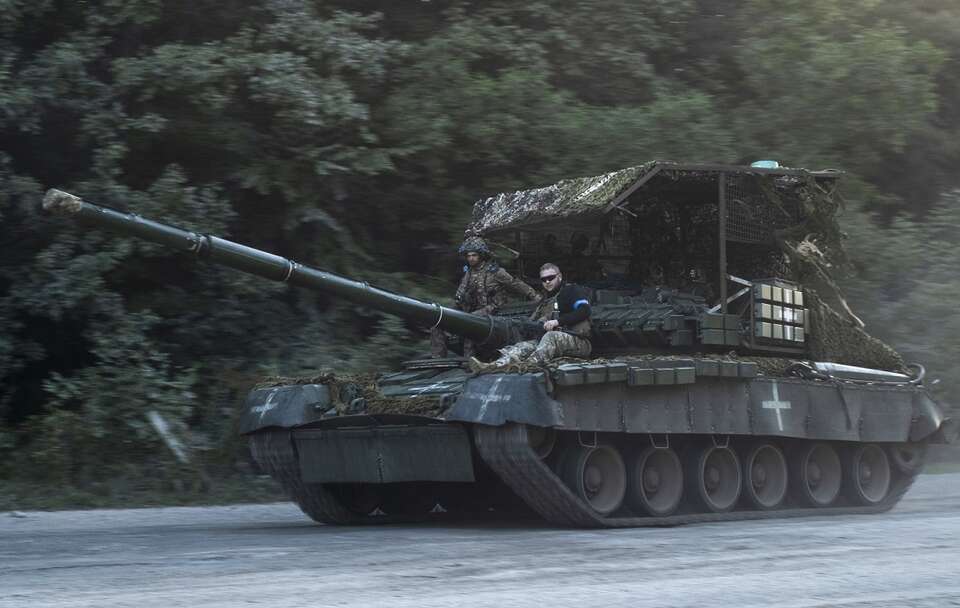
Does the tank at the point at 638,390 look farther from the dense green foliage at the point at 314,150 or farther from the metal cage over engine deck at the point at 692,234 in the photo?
the dense green foliage at the point at 314,150

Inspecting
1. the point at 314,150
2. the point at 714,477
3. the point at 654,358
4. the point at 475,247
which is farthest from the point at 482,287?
the point at 314,150

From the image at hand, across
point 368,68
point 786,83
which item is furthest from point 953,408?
point 368,68

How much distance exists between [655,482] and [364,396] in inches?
105

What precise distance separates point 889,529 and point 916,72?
45.8 feet

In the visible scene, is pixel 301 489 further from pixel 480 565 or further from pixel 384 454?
pixel 480 565

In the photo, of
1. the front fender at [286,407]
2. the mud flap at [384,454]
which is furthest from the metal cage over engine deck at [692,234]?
the front fender at [286,407]

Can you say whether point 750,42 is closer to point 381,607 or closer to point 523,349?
point 523,349

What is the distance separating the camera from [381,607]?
7.15 metres

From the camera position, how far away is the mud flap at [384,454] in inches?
461

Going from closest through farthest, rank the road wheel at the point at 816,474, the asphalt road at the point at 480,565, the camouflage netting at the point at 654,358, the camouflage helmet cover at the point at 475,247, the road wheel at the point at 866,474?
1. the asphalt road at the point at 480,565
2. the camouflage netting at the point at 654,358
3. the camouflage helmet cover at the point at 475,247
4. the road wheel at the point at 816,474
5. the road wheel at the point at 866,474

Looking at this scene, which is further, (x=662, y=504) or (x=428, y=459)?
(x=662, y=504)

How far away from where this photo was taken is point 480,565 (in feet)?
29.3

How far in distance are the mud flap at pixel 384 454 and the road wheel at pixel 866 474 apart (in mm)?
5108

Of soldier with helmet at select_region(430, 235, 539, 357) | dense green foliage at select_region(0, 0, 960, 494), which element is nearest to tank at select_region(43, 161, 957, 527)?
soldier with helmet at select_region(430, 235, 539, 357)
